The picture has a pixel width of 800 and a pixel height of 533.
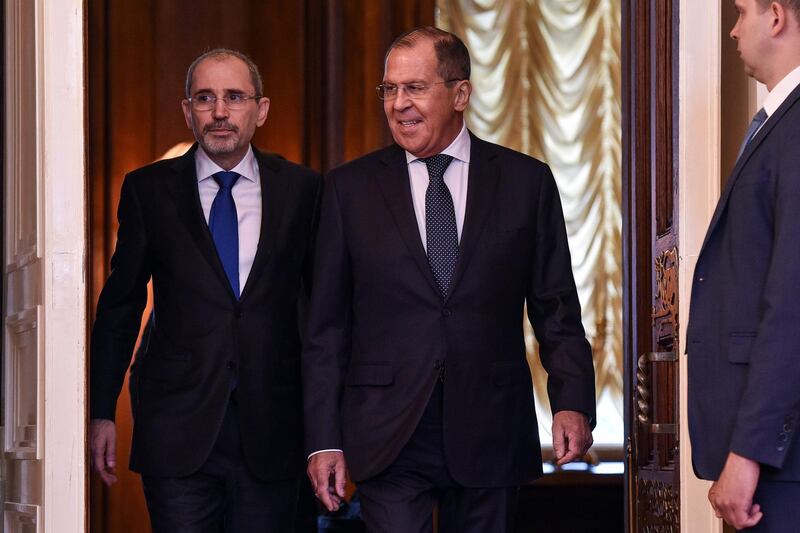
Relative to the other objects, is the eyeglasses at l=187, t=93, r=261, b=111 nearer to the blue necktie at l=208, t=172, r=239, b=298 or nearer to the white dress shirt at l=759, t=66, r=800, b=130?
the blue necktie at l=208, t=172, r=239, b=298

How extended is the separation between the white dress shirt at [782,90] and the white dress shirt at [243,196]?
5.74ft

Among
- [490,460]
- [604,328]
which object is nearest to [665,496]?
[490,460]

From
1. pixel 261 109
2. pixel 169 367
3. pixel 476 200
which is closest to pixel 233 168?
pixel 261 109

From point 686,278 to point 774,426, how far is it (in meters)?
1.04

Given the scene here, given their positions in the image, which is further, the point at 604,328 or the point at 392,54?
the point at 604,328

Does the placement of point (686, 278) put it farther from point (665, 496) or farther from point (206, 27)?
point (206, 27)

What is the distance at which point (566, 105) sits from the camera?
7.09 meters

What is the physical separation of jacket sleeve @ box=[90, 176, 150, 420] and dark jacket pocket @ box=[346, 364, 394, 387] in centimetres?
87

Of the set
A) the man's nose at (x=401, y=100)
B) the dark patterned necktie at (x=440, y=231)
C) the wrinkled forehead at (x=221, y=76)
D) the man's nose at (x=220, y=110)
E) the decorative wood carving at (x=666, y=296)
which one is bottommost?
the decorative wood carving at (x=666, y=296)

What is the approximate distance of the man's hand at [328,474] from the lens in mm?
3445

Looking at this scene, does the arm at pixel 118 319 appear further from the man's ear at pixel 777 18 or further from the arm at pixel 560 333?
the man's ear at pixel 777 18

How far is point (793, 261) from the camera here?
257 cm

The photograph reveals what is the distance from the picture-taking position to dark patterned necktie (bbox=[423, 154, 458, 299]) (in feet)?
11.6

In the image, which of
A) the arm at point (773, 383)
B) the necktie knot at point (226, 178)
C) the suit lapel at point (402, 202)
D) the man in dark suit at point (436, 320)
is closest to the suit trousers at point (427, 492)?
the man in dark suit at point (436, 320)
